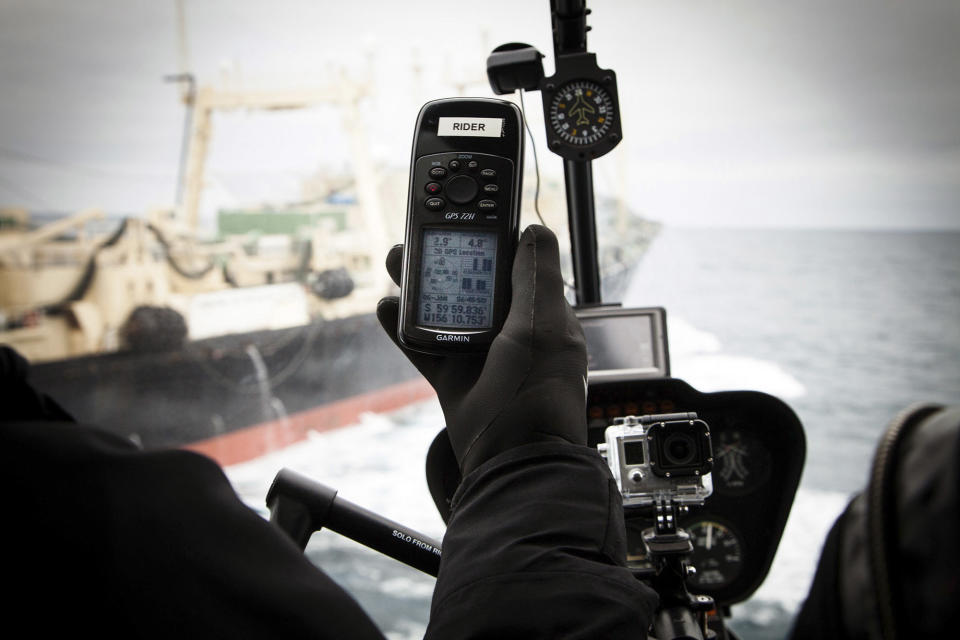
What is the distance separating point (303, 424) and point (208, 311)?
70.3 inches

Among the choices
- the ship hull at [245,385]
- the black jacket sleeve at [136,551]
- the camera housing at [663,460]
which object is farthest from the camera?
the ship hull at [245,385]

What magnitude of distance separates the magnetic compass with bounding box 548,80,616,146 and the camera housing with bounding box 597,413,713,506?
0.56 meters

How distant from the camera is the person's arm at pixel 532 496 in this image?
0.52 metres

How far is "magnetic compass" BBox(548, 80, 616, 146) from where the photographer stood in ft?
3.96

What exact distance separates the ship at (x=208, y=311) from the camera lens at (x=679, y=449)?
7.63 m

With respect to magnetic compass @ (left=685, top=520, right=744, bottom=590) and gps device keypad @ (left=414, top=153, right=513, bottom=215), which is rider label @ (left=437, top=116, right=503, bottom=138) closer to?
gps device keypad @ (left=414, top=153, right=513, bottom=215)

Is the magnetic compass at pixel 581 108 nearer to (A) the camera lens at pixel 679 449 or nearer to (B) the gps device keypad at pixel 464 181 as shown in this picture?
(B) the gps device keypad at pixel 464 181

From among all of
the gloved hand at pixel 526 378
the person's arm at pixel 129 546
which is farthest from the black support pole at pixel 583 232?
the person's arm at pixel 129 546

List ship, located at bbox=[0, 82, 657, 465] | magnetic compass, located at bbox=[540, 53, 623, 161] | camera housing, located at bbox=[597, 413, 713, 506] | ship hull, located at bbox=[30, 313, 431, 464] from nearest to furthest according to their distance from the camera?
camera housing, located at bbox=[597, 413, 713, 506], magnetic compass, located at bbox=[540, 53, 623, 161], ship, located at bbox=[0, 82, 657, 465], ship hull, located at bbox=[30, 313, 431, 464]

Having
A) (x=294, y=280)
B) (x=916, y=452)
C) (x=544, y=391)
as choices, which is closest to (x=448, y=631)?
(x=544, y=391)

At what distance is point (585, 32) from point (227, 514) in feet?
3.79

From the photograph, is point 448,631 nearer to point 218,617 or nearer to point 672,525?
point 218,617

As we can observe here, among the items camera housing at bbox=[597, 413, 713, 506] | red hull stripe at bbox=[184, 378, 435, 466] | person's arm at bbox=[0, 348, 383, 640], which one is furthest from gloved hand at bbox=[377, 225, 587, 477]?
red hull stripe at bbox=[184, 378, 435, 466]

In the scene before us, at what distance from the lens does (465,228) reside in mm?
844
